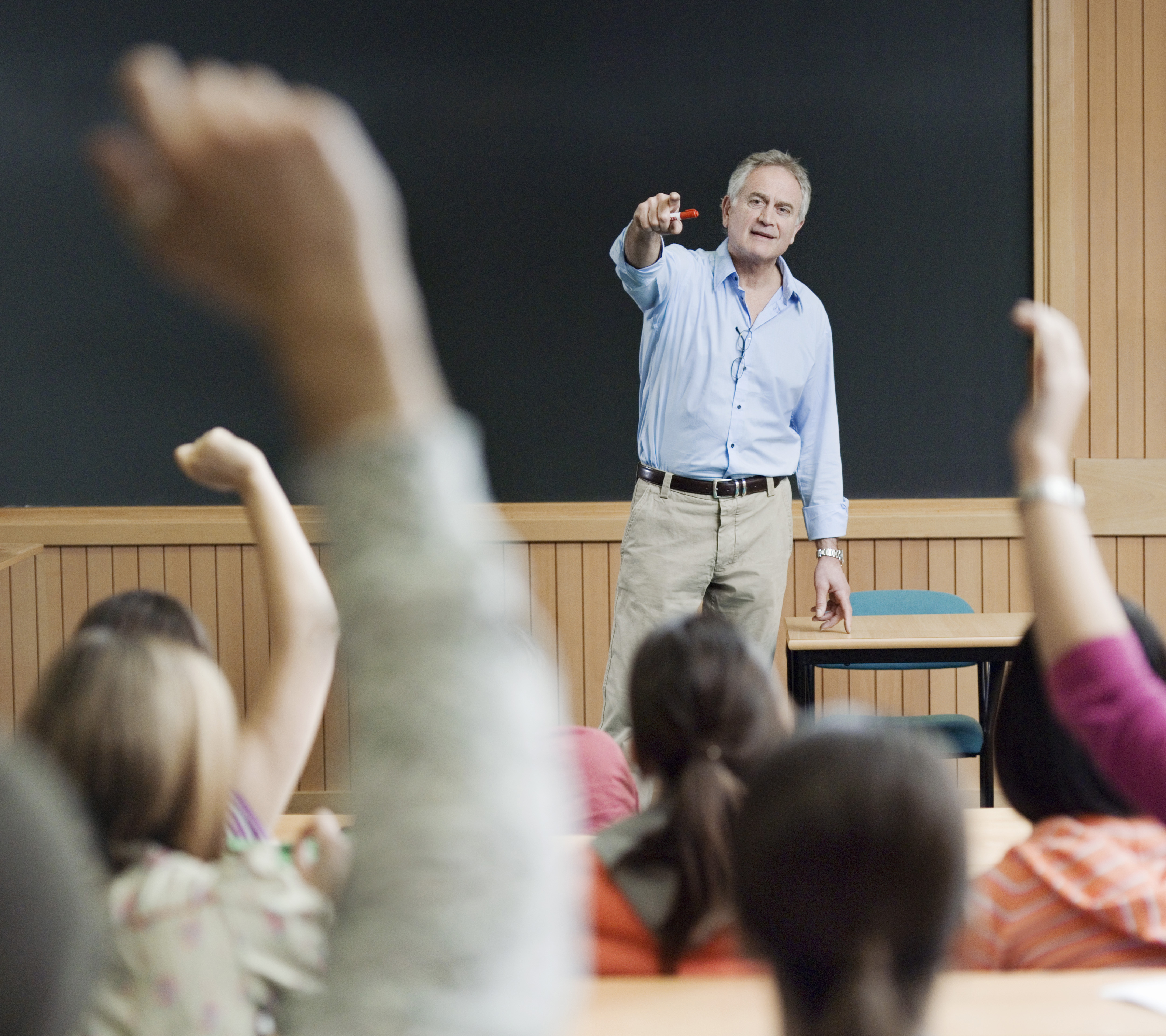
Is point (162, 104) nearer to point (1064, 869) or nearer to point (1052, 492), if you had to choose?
point (1052, 492)

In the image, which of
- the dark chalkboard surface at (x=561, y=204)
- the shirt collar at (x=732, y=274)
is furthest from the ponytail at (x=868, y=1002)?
the dark chalkboard surface at (x=561, y=204)

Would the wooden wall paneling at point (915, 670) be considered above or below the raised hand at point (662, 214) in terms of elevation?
below

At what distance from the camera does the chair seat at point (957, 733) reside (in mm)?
3082

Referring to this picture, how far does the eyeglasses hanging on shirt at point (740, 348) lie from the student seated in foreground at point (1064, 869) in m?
2.14

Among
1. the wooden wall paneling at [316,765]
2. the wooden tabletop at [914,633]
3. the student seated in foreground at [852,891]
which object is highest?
the student seated in foreground at [852,891]

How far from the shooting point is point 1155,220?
400cm

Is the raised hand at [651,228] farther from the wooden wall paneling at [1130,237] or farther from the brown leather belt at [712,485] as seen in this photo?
the wooden wall paneling at [1130,237]

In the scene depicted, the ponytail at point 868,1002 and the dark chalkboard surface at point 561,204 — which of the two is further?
the dark chalkboard surface at point 561,204

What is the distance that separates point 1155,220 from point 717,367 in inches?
73.9

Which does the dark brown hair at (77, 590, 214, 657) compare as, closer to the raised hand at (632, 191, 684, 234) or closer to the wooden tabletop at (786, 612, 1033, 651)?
the raised hand at (632, 191, 684, 234)

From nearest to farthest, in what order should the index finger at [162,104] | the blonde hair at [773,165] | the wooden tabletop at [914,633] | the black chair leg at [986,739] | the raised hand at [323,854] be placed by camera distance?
the index finger at [162,104] → the raised hand at [323,854] → the wooden tabletop at [914,633] → the black chair leg at [986,739] → the blonde hair at [773,165]

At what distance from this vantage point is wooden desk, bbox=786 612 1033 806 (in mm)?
2984

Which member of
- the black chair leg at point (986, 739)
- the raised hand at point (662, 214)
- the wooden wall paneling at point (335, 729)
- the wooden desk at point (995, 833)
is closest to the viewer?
the wooden desk at point (995, 833)

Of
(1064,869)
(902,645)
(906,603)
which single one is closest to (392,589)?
(1064,869)
